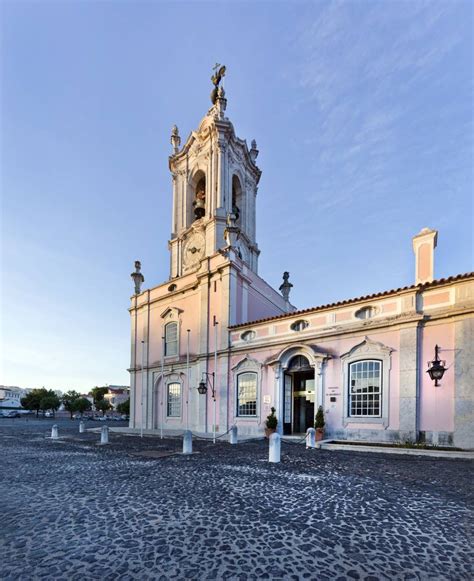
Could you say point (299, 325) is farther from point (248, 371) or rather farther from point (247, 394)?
point (247, 394)

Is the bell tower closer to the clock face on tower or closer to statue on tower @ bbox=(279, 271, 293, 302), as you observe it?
the clock face on tower

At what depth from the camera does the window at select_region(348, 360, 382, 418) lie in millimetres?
13547

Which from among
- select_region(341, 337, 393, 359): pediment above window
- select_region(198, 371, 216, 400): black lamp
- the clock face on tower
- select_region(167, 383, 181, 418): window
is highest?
the clock face on tower

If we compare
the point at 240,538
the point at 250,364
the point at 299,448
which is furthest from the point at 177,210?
the point at 240,538

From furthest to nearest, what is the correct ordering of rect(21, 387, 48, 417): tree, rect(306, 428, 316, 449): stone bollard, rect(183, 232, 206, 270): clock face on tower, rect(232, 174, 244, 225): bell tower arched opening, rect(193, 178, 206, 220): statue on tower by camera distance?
rect(21, 387, 48, 417): tree → rect(232, 174, 244, 225): bell tower arched opening → rect(193, 178, 206, 220): statue on tower → rect(183, 232, 206, 270): clock face on tower → rect(306, 428, 316, 449): stone bollard

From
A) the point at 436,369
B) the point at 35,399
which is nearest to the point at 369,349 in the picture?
the point at 436,369

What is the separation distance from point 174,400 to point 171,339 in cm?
411

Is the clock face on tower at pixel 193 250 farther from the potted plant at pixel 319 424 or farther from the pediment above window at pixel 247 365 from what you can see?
the potted plant at pixel 319 424

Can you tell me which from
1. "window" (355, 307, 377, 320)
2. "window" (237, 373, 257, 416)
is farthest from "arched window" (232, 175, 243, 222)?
"window" (355, 307, 377, 320)

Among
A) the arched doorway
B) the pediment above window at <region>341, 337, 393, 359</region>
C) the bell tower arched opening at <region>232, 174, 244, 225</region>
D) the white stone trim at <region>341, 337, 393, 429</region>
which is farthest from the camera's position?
the bell tower arched opening at <region>232, 174, 244, 225</region>

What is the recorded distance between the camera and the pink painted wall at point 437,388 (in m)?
11.7

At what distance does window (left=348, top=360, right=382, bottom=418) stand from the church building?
4 centimetres

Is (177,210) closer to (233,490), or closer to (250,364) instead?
(250,364)

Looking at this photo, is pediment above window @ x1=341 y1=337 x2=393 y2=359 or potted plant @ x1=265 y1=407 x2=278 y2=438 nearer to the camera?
pediment above window @ x1=341 y1=337 x2=393 y2=359
